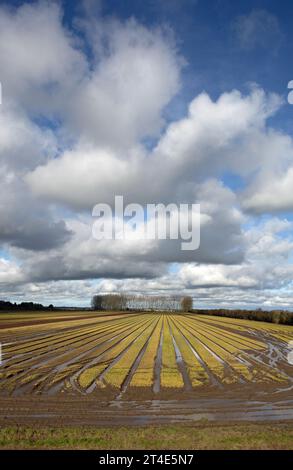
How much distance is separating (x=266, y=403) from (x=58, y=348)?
2297 cm

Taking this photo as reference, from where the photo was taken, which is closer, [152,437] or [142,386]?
[152,437]

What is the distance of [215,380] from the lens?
22406 millimetres

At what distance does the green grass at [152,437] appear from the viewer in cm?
1177

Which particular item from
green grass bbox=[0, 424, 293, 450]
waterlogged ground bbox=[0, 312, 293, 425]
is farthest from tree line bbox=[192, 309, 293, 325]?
green grass bbox=[0, 424, 293, 450]

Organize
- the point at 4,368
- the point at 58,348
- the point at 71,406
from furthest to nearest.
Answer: the point at 58,348
the point at 4,368
the point at 71,406

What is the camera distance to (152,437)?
12547mm

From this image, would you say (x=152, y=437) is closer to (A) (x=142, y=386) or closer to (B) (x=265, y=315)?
(A) (x=142, y=386)

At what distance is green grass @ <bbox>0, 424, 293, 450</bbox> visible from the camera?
1177 cm

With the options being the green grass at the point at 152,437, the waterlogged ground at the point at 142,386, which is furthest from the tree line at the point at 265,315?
the green grass at the point at 152,437

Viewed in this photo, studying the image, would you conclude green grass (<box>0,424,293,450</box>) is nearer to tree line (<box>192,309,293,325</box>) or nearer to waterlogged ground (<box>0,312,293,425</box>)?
waterlogged ground (<box>0,312,293,425</box>)

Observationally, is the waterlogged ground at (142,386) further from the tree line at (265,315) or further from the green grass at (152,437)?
the tree line at (265,315)

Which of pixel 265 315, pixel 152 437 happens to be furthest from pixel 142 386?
pixel 265 315
